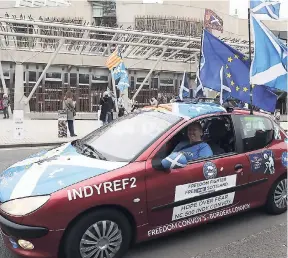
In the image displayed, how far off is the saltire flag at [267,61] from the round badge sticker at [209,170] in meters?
1.71

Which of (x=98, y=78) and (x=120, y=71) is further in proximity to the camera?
(x=98, y=78)

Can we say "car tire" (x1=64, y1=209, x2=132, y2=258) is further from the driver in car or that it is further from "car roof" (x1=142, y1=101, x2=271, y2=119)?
"car roof" (x1=142, y1=101, x2=271, y2=119)

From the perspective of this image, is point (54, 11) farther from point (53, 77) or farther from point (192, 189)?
point (192, 189)

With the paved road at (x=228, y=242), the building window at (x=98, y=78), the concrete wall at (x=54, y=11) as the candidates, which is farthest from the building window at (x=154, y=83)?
the paved road at (x=228, y=242)

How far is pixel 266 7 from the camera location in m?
6.03

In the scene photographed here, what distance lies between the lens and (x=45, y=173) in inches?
132

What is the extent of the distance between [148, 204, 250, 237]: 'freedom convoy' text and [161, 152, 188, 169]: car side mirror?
62 cm

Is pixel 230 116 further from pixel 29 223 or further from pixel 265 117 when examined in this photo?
pixel 29 223

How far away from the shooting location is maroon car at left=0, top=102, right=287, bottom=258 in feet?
10.0

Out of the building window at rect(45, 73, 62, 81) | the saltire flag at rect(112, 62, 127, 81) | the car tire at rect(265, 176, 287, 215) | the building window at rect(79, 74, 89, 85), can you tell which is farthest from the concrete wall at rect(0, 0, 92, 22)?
the car tire at rect(265, 176, 287, 215)

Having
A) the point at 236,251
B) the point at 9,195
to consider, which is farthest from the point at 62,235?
the point at 236,251

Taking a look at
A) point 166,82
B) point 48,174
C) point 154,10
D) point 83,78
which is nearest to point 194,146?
point 48,174

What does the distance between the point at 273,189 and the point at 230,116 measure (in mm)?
1106

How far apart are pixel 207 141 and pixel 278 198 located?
1.22 m
